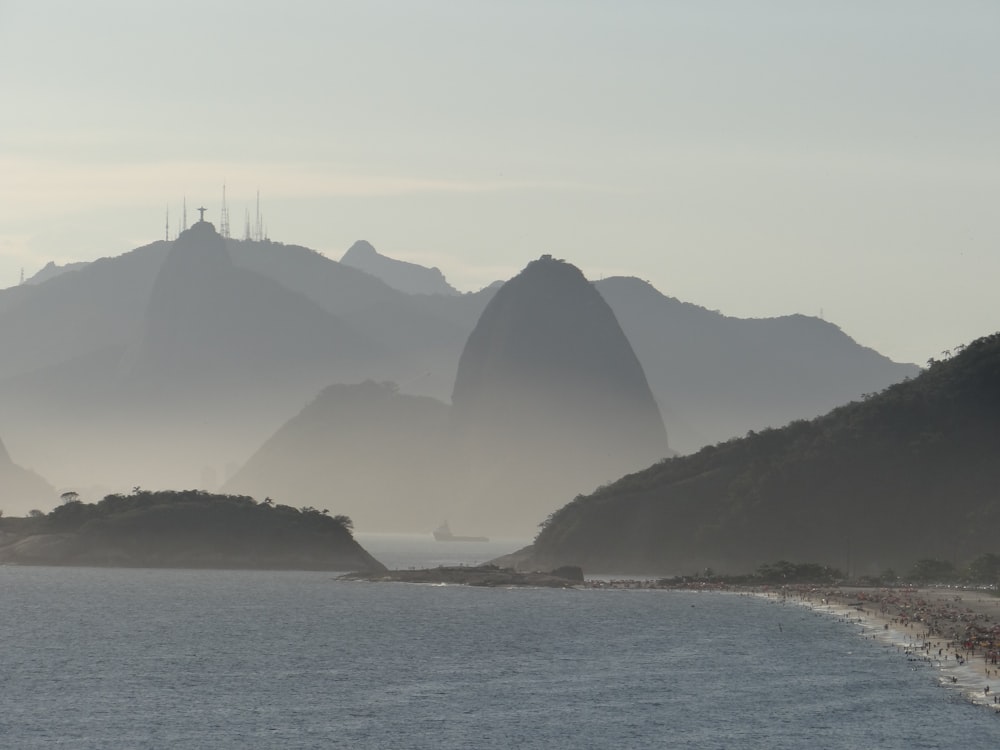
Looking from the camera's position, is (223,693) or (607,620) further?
(607,620)

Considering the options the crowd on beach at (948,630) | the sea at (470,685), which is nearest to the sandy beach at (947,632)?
the crowd on beach at (948,630)

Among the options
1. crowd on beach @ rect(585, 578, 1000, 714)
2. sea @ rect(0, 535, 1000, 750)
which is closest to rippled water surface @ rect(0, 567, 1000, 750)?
sea @ rect(0, 535, 1000, 750)

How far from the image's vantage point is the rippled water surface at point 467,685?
101188mm

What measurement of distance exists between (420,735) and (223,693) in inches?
981

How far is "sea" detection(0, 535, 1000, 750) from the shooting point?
331ft

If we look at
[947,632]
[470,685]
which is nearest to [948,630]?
[947,632]

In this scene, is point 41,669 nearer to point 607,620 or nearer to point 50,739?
point 50,739

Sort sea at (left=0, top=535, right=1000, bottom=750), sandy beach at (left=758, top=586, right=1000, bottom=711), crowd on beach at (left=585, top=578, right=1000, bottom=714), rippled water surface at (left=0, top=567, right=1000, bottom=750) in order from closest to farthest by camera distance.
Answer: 1. sea at (left=0, top=535, right=1000, bottom=750)
2. rippled water surface at (left=0, top=567, right=1000, bottom=750)
3. sandy beach at (left=758, top=586, right=1000, bottom=711)
4. crowd on beach at (left=585, top=578, right=1000, bottom=714)

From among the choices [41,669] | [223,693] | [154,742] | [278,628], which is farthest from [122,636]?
[154,742]

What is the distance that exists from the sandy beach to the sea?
6.20ft

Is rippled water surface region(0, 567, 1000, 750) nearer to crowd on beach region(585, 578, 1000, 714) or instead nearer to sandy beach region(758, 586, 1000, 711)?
sandy beach region(758, 586, 1000, 711)

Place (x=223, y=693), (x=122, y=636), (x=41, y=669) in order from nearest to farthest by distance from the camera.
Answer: (x=223, y=693) → (x=41, y=669) → (x=122, y=636)

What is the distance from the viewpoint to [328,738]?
99875 millimetres

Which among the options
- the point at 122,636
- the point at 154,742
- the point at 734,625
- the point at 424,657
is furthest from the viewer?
the point at 734,625
